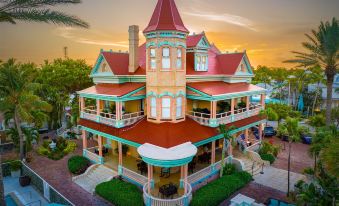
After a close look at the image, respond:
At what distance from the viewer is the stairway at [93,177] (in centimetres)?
2055

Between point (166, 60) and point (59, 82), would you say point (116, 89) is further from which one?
point (59, 82)

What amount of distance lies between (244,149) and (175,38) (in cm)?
1469

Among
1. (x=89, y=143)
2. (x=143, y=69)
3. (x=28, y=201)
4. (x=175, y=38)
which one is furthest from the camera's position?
(x=89, y=143)

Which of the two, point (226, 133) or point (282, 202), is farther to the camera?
point (226, 133)

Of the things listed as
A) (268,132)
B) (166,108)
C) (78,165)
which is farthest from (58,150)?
(268,132)

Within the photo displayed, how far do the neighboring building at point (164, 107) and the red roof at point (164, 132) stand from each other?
0.26ft

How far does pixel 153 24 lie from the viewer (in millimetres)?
21578

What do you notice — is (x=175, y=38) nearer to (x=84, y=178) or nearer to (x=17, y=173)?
(x=84, y=178)

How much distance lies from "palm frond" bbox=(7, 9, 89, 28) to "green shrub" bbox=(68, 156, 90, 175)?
45.9 ft

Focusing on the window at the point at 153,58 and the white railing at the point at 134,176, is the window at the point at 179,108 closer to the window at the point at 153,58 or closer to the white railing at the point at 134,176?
the window at the point at 153,58

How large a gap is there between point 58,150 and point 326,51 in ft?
110

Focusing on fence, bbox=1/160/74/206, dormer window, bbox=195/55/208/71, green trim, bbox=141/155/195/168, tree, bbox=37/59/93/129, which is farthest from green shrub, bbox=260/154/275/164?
tree, bbox=37/59/93/129

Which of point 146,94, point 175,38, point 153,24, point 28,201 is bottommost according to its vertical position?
point 28,201

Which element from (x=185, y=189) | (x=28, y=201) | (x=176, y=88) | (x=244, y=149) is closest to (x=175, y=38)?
(x=176, y=88)
